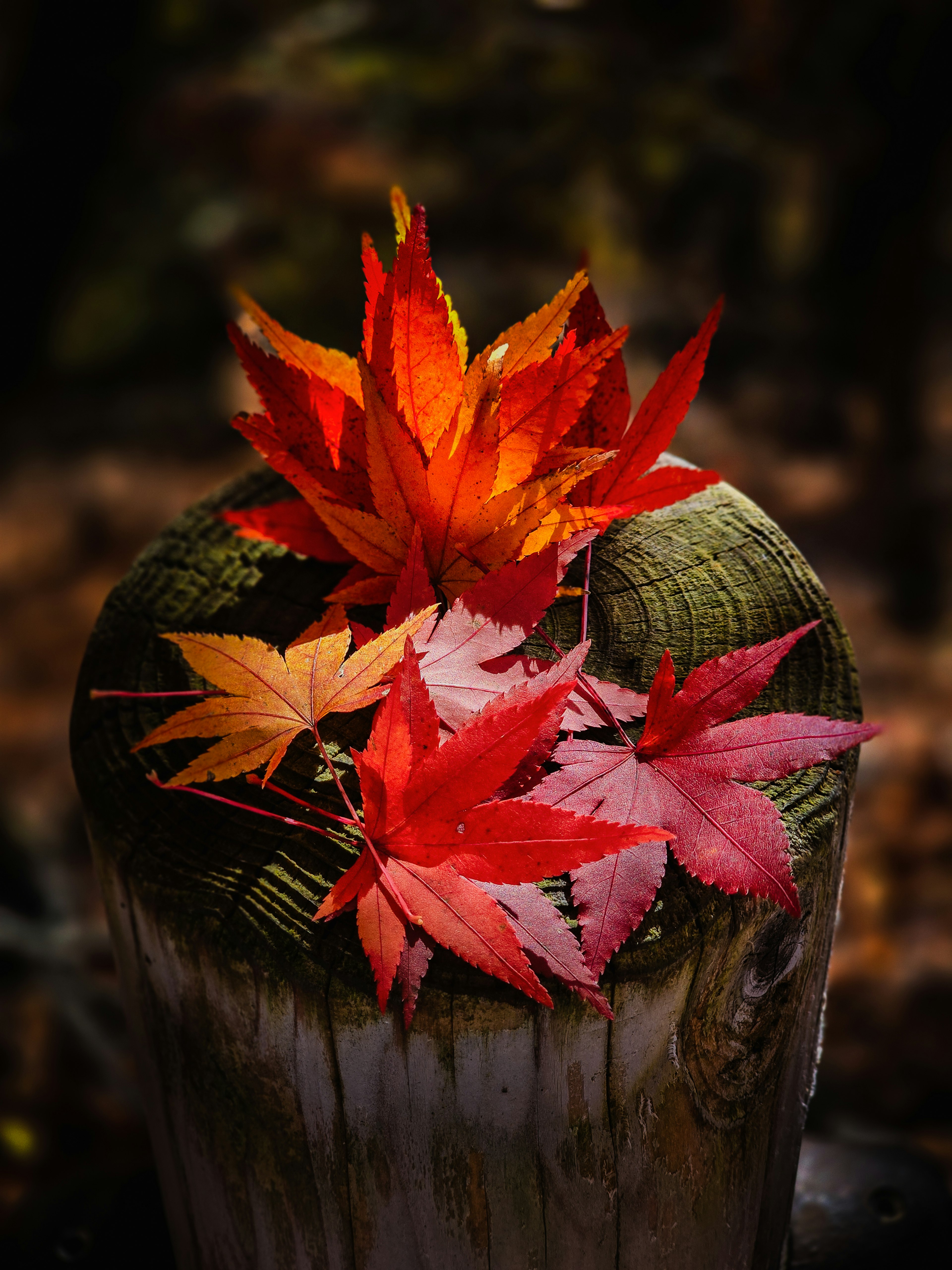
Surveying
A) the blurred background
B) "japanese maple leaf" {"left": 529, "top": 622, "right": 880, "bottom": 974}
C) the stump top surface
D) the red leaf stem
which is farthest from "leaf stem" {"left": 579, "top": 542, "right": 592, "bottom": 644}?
the blurred background

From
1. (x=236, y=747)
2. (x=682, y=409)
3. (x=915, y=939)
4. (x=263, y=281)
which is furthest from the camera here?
(x=263, y=281)

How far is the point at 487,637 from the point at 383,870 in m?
0.25

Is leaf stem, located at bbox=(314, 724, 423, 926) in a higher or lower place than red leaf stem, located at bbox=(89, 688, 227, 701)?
→ lower

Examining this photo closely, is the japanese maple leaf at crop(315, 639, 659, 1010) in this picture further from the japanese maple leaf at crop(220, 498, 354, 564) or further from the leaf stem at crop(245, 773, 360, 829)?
the japanese maple leaf at crop(220, 498, 354, 564)

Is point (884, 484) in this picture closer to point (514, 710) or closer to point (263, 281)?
point (263, 281)

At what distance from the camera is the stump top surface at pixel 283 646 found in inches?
38.4

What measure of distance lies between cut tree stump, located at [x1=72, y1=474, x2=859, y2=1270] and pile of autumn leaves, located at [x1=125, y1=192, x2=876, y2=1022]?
0.19 ft

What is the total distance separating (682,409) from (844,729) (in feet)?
1.31

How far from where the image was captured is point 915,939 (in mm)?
2648

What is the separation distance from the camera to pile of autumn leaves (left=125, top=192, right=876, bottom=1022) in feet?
2.97

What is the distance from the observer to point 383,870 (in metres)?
0.92

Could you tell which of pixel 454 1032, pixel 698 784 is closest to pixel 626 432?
pixel 698 784

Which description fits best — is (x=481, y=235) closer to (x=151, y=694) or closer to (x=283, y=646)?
(x=283, y=646)

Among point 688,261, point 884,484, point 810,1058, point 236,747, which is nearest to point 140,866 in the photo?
point 236,747
